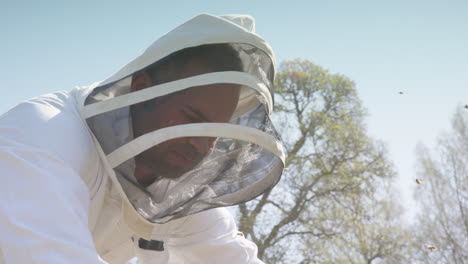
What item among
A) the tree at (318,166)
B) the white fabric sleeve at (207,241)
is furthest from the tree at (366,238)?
the white fabric sleeve at (207,241)

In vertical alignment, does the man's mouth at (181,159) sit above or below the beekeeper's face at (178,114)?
below

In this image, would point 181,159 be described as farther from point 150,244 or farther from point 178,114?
point 150,244

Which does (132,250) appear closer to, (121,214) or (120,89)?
(121,214)

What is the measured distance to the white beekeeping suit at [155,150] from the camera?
1.78 meters

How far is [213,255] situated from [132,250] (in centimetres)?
62

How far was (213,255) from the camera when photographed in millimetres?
3225

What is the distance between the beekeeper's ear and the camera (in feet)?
8.63

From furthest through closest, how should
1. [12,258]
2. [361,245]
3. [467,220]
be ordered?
1. [467,220]
2. [361,245]
3. [12,258]

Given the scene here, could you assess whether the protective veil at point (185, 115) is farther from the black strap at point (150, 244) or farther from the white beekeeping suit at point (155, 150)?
the black strap at point (150, 244)

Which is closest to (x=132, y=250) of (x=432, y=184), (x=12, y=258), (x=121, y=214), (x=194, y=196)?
(x=121, y=214)

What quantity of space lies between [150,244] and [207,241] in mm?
423

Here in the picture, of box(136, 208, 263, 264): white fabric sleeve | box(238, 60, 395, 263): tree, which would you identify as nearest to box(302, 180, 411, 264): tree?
box(238, 60, 395, 263): tree

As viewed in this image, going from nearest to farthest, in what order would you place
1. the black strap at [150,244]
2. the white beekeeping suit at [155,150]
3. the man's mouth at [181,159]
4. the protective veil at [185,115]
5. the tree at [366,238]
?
1. the white beekeeping suit at [155,150]
2. the protective veil at [185,115]
3. the man's mouth at [181,159]
4. the black strap at [150,244]
5. the tree at [366,238]

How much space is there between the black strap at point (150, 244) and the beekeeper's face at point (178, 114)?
0.66 meters
